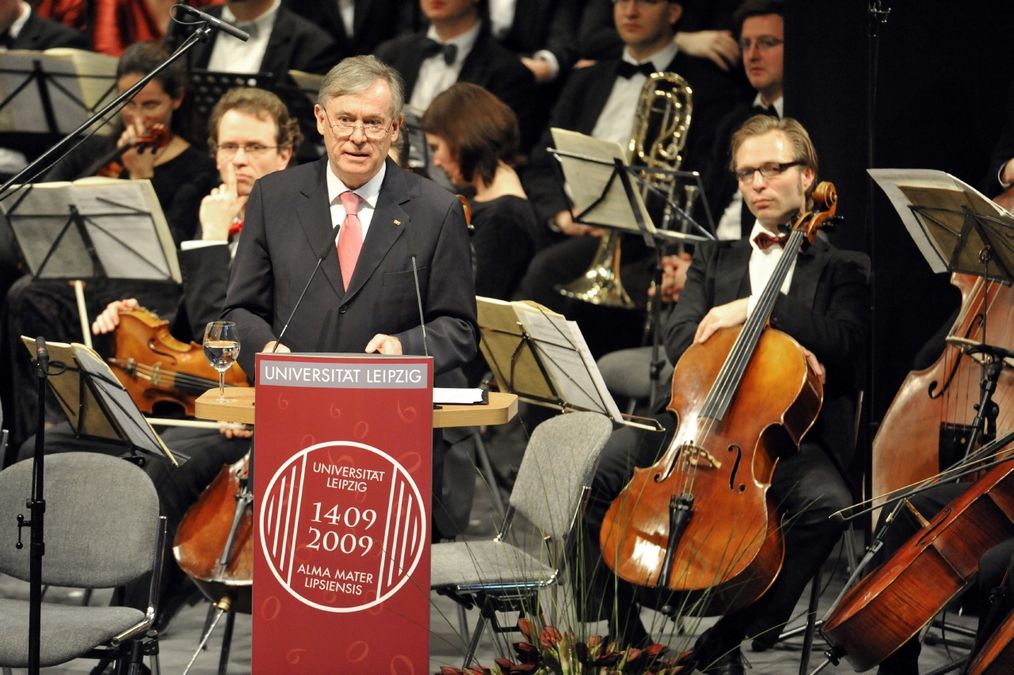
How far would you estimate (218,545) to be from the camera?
377cm

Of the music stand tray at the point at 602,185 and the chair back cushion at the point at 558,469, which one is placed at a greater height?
Answer: the music stand tray at the point at 602,185

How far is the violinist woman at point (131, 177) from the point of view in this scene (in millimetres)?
5535

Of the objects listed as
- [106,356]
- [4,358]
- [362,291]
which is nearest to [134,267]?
[106,356]

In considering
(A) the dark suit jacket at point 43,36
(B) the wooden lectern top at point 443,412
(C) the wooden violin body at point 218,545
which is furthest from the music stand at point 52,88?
(B) the wooden lectern top at point 443,412

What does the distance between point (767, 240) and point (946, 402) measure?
686 millimetres

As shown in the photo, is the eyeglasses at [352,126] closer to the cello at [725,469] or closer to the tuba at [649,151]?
the cello at [725,469]

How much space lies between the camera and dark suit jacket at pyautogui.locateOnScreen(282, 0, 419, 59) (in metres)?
7.11

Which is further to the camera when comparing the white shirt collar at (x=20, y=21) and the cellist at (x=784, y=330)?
A: the white shirt collar at (x=20, y=21)

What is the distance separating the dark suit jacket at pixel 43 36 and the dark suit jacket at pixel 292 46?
22.9 inches

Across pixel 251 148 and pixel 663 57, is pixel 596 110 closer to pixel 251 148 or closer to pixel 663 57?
pixel 663 57

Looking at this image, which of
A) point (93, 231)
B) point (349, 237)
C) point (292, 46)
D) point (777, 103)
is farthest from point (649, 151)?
point (349, 237)

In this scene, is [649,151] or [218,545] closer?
[218,545]

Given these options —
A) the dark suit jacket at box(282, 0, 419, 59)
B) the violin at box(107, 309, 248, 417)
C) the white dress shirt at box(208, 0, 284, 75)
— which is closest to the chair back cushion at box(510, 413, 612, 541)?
the violin at box(107, 309, 248, 417)

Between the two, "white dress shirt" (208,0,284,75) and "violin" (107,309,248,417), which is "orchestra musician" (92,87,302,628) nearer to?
"violin" (107,309,248,417)
